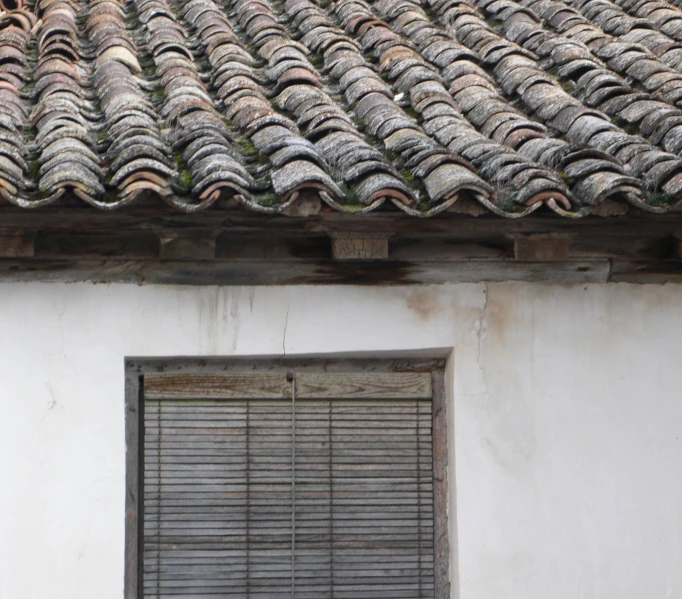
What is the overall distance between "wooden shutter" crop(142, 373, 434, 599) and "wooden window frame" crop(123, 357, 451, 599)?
31 mm

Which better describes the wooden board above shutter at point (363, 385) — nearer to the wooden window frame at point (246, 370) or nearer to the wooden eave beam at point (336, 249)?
the wooden window frame at point (246, 370)

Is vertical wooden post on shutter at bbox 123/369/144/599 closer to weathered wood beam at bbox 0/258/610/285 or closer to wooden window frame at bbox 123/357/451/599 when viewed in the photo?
wooden window frame at bbox 123/357/451/599

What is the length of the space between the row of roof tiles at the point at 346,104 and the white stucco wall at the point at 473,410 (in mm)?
631

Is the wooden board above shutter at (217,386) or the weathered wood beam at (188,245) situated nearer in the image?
the weathered wood beam at (188,245)

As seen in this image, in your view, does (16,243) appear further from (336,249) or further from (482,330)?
(482,330)

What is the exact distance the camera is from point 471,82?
4.85 meters

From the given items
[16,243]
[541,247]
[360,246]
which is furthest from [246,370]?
[541,247]

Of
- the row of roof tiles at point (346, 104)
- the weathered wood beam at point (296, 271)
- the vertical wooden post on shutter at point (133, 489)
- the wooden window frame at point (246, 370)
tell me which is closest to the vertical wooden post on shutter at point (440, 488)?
the wooden window frame at point (246, 370)

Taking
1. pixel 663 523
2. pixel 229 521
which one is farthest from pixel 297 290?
pixel 663 523

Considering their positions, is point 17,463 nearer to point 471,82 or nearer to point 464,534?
point 464,534

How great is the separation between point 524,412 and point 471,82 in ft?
5.35

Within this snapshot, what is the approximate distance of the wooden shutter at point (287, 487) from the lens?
4.14 metres

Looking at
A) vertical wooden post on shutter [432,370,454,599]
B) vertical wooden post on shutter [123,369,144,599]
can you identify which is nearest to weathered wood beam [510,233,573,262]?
vertical wooden post on shutter [432,370,454,599]

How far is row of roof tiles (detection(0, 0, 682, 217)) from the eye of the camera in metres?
3.55
